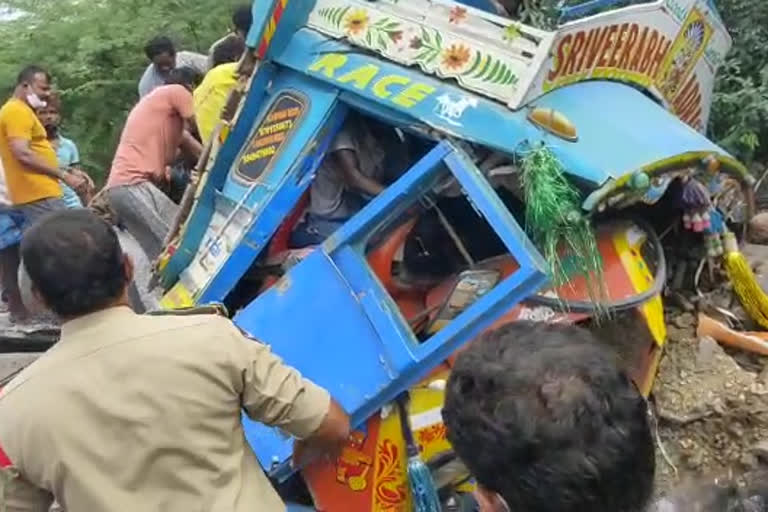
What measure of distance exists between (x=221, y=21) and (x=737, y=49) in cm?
456

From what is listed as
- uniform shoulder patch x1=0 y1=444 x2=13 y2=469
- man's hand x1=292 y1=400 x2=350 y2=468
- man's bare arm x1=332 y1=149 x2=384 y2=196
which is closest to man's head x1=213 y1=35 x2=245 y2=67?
man's bare arm x1=332 y1=149 x2=384 y2=196

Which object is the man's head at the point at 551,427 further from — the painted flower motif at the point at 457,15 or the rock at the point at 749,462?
the painted flower motif at the point at 457,15

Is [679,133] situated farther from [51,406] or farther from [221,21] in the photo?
[221,21]

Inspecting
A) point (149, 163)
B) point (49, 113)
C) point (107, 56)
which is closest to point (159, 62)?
point (49, 113)

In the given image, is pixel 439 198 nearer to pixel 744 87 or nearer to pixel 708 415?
pixel 708 415

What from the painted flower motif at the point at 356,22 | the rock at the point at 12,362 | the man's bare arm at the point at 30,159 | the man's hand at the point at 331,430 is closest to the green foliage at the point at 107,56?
the man's bare arm at the point at 30,159

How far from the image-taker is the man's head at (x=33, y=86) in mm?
6152

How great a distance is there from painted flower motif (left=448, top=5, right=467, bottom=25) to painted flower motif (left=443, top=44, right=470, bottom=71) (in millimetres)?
88

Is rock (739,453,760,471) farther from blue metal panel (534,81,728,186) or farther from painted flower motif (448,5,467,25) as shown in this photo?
painted flower motif (448,5,467,25)

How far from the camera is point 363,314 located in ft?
10.7

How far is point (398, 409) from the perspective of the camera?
323cm

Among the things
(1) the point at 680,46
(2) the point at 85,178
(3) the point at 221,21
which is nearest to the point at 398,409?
(1) the point at 680,46

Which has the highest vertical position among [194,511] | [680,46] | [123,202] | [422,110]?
[680,46]

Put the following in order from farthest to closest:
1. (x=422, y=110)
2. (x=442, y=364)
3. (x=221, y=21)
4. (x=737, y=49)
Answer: (x=221, y=21) → (x=737, y=49) → (x=422, y=110) → (x=442, y=364)
